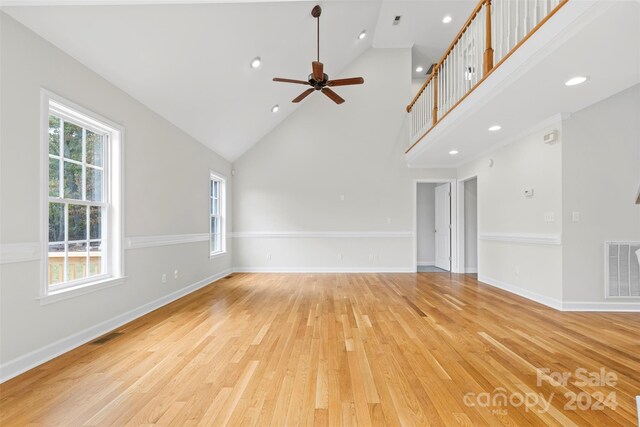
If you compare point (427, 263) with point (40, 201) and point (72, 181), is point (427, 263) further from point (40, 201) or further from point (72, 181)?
point (40, 201)

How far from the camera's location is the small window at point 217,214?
629cm

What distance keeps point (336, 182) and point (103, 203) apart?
15.4 feet

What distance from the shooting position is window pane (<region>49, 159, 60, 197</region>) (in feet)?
8.56

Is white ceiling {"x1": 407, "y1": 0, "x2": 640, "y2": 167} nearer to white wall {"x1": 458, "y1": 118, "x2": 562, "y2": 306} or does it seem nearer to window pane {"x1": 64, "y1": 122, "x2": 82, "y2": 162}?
white wall {"x1": 458, "y1": 118, "x2": 562, "y2": 306}

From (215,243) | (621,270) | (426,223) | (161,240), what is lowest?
(621,270)

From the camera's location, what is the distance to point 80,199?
9.73 feet

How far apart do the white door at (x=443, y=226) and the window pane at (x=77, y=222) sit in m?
6.60

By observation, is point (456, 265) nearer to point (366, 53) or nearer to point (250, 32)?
point (366, 53)

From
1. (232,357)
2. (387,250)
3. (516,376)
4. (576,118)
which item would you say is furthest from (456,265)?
(232,357)

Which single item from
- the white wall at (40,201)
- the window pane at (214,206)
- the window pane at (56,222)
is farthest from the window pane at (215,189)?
the window pane at (56,222)

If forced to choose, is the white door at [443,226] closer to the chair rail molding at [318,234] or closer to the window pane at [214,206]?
the chair rail molding at [318,234]

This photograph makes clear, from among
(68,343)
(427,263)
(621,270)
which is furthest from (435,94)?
(68,343)

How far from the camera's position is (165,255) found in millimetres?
4254

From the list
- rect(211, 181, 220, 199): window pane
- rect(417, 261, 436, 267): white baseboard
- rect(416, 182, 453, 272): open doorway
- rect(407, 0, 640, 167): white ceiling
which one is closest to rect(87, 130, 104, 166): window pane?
rect(211, 181, 220, 199): window pane
